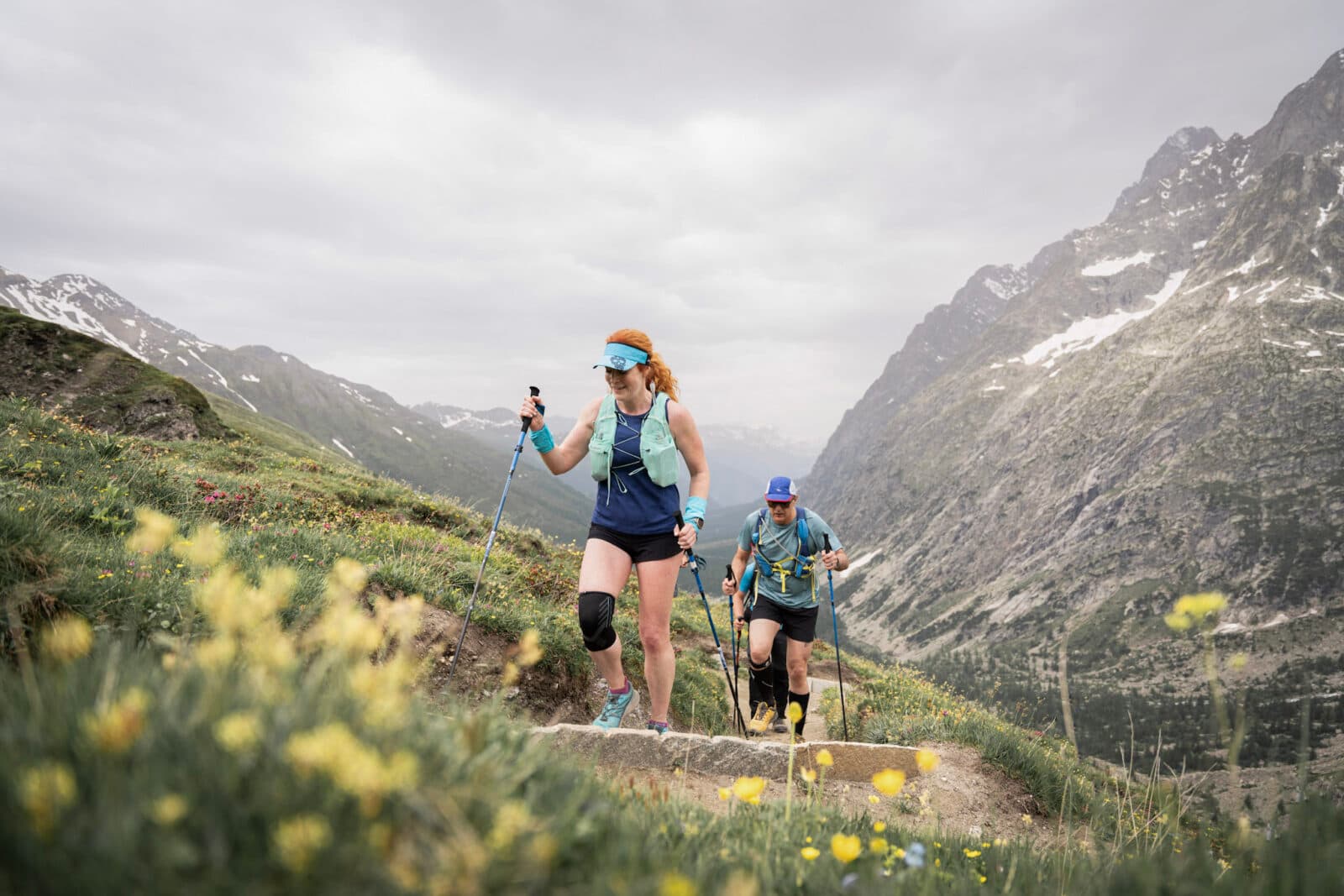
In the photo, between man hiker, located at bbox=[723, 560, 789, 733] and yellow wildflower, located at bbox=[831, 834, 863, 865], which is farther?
man hiker, located at bbox=[723, 560, 789, 733]

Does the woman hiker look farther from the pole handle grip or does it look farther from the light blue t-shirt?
the light blue t-shirt

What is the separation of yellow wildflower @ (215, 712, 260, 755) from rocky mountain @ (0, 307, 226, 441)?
20.7 m

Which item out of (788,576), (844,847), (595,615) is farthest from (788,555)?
(844,847)

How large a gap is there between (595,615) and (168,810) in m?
4.78

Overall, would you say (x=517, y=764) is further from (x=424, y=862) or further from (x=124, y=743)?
(x=124, y=743)

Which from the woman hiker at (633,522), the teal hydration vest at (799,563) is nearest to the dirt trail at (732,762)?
the woman hiker at (633,522)

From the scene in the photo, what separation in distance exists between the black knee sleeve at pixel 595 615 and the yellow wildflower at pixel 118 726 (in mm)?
4566

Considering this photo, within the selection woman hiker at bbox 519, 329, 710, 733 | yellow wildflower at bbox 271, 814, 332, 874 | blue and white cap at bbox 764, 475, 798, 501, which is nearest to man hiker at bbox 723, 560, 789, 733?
blue and white cap at bbox 764, 475, 798, 501

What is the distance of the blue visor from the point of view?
6.17 metres

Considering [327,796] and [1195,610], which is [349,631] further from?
[1195,610]

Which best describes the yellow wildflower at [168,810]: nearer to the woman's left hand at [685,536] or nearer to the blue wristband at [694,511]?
the woman's left hand at [685,536]

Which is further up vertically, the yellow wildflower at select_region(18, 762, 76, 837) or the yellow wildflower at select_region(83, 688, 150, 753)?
the yellow wildflower at select_region(83, 688, 150, 753)

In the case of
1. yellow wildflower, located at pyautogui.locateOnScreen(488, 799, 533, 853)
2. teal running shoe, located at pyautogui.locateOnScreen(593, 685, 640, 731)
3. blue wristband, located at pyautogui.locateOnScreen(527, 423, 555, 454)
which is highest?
blue wristband, located at pyautogui.locateOnScreen(527, 423, 555, 454)

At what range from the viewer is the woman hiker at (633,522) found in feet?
20.0
